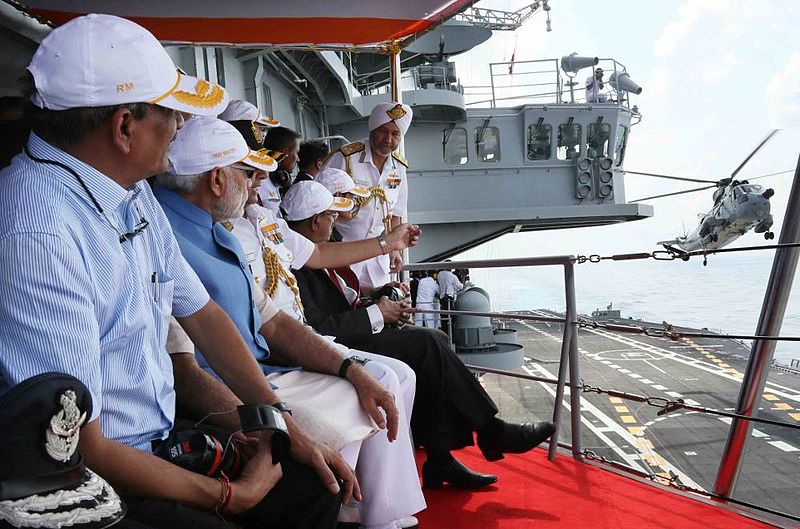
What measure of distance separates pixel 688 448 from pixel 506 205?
21.0 ft

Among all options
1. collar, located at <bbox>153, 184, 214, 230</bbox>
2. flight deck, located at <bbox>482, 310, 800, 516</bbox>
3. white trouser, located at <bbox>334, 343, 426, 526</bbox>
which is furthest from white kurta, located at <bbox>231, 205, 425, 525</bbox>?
flight deck, located at <bbox>482, 310, 800, 516</bbox>

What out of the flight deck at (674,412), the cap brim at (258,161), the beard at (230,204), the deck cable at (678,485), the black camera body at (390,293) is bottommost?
the flight deck at (674,412)

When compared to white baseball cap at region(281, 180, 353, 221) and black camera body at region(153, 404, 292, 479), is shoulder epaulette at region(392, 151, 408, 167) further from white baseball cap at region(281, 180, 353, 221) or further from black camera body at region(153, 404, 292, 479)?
black camera body at region(153, 404, 292, 479)

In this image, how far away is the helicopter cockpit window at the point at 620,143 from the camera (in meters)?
15.9

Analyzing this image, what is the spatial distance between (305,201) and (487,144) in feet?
41.4

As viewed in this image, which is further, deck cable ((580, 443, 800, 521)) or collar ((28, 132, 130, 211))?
deck cable ((580, 443, 800, 521))

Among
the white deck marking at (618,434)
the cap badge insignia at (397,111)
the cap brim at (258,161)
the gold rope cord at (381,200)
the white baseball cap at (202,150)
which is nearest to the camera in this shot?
the white baseball cap at (202,150)

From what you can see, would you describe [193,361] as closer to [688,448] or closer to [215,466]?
[215,466]

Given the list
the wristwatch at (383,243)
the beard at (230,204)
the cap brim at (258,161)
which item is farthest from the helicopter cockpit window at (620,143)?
the beard at (230,204)

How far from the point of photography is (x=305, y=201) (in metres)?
2.43

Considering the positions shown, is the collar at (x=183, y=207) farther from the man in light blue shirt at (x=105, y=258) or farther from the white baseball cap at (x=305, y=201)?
the white baseball cap at (x=305, y=201)

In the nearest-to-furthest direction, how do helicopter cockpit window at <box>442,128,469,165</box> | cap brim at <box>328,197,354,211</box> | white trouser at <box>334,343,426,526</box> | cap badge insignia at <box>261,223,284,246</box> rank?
white trouser at <box>334,343,426,526</box> < cap badge insignia at <box>261,223,284,246</box> < cap brim at <box>328,197,354,211</box> < helicopter cockpit window at <box>442,128,469,165</box>

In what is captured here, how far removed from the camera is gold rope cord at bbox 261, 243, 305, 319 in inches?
76.1

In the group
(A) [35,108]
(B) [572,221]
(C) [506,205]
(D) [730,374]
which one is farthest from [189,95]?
(D) [730,374]
